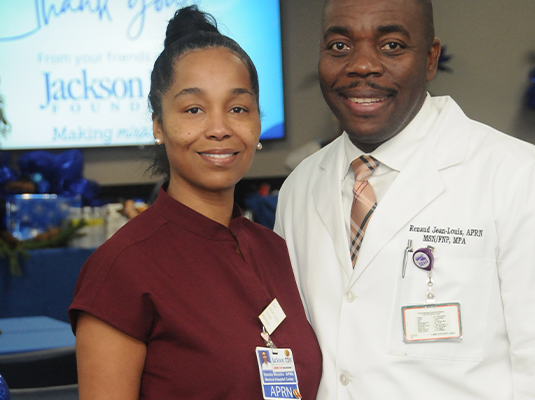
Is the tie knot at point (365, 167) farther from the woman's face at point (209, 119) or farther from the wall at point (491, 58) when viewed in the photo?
the wall at point (491, 58)

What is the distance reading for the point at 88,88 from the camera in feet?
13.1

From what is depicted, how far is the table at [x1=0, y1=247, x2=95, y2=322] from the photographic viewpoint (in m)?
2.91

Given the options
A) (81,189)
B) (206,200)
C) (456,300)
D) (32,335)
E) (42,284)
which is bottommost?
(32,335)

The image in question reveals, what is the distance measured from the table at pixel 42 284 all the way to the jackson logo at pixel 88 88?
4.55ft

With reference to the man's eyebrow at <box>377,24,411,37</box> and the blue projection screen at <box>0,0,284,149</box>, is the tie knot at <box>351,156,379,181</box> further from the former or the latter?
the blue projection screen at <box>0,0,284,149</box>

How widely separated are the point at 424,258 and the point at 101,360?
2.31ft

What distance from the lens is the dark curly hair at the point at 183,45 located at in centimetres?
126

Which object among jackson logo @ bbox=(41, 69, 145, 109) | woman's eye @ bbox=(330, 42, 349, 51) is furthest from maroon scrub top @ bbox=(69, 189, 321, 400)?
jackson logo @ bbox=(41, 69, 145, 109)

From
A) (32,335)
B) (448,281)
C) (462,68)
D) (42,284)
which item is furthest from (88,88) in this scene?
(448,281)

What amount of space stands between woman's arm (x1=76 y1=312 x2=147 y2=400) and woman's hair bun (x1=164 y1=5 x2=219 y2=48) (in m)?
0.67

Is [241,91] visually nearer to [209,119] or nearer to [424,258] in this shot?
[209,119]

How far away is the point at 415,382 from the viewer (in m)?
1.24

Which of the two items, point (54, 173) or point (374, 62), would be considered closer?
point (374, 62)

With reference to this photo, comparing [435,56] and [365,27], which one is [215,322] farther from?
[435,56]
